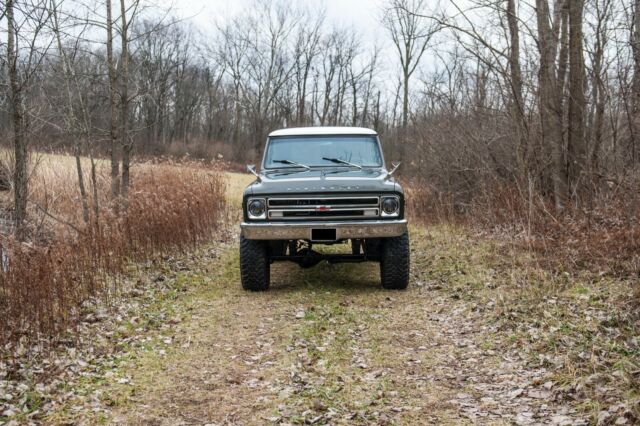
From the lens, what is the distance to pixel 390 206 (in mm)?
6148

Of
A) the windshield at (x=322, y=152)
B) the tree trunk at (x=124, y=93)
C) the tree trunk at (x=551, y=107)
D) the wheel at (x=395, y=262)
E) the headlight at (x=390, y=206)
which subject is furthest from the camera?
the tree trunk at (x=124, y=93)

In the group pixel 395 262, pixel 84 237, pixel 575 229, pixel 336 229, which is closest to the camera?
pixel 336 229

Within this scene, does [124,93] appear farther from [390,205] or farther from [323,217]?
[390,205]

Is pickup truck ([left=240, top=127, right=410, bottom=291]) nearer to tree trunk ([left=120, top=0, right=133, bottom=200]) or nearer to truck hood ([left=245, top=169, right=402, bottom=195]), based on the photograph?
truck hood ([left=245, top=169, right=402, bottom=195])

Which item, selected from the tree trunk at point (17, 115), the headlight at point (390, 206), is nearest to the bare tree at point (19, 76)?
the tree trunk at point (17, 115)

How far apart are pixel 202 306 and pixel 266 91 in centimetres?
3821

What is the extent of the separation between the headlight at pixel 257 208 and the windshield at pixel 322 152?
1.06m

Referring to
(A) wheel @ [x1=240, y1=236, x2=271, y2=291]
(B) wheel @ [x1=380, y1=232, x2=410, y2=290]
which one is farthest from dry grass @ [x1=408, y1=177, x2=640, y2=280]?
(A) wheel @ [x1=240, y1=236, x2=271, y2=291]

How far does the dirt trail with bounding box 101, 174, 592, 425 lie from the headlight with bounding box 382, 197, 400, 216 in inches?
38.6

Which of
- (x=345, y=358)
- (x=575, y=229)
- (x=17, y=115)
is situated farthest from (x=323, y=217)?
(x=17, y=115)

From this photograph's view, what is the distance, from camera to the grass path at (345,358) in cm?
361

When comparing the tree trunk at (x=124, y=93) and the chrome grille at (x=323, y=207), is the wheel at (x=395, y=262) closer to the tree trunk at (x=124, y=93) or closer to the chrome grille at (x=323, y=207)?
the chrome grille at (x=323, y=207)

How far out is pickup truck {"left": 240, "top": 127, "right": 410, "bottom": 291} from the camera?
607 cm

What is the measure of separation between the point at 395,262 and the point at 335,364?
88.8 inches
